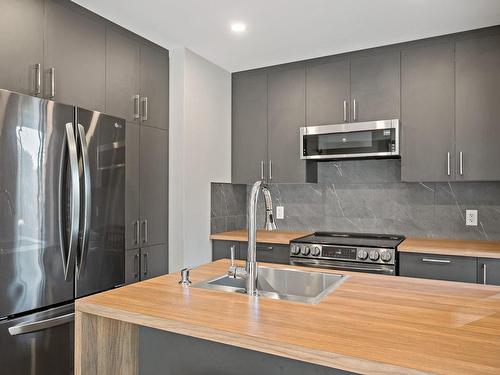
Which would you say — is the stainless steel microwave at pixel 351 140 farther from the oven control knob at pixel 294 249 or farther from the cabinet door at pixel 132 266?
the cabinet door at pixel 132 266

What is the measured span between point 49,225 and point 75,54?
3.83 ft

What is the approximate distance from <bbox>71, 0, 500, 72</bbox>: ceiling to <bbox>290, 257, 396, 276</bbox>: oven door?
5.79ft

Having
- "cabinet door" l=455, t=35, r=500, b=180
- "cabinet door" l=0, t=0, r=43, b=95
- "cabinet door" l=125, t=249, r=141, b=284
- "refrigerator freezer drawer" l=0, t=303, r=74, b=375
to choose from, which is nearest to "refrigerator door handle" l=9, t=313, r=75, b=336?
"refrigerator freezer drawer" l=0, t=303, r=74, b=375

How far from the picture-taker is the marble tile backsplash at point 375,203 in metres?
3.13

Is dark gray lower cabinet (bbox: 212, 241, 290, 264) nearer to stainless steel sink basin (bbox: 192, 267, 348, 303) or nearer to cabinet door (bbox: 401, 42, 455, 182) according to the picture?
cabinet door (bbox: 401, 42, 455, 182)

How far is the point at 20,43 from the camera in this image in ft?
6.87

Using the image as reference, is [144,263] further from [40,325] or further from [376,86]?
[376,86]

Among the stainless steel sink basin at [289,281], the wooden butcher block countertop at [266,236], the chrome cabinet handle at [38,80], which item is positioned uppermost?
the chrome cabinet handle at [38,80]

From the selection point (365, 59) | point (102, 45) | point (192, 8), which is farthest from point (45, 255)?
point (365, 59)

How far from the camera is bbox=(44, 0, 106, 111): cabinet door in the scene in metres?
2.27

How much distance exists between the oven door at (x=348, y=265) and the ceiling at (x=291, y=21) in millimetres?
1765

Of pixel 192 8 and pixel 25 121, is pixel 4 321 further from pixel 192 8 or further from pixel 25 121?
pixel 192 8

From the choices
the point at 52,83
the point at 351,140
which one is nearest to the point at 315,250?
the point at 351,140

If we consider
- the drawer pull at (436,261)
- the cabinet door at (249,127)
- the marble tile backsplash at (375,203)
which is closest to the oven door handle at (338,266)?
the drawer pull at (436,261)
